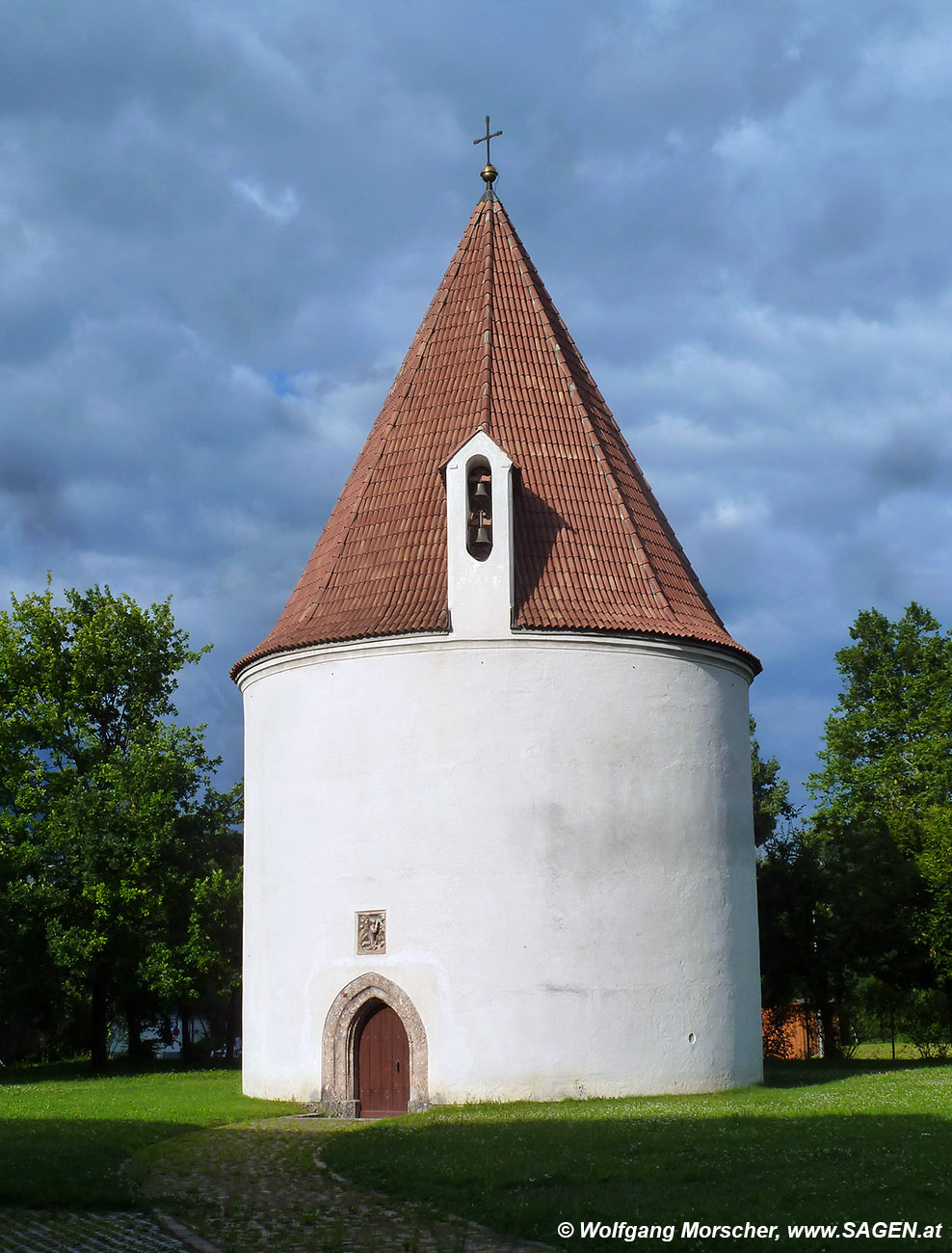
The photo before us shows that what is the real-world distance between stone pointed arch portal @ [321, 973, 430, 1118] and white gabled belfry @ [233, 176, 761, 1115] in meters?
0.03

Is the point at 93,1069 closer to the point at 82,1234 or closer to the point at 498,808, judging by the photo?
the point at 498,808

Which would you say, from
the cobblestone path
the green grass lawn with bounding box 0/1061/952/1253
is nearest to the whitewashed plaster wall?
the green grass lawn with bounding box 0/1061/952/1253

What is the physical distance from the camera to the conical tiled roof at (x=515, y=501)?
20.6 meters

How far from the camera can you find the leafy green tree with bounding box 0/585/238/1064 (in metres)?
30.8

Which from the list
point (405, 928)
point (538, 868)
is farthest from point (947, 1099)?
point (405, 928)

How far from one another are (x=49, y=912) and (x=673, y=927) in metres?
16.9

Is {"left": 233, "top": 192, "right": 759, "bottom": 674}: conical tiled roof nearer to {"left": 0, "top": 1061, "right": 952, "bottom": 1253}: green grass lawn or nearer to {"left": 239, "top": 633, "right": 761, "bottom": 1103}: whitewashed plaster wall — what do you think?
{"left": 239, "top": 633, "right": 761, "bottom": 1103}: whitewashed plaster wall

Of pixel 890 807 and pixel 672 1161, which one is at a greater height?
pixel 890 807

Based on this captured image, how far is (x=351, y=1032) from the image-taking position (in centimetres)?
1938

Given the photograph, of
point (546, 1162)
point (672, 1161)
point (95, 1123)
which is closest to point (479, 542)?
point (95, 1123)

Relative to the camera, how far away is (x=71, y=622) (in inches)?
1350

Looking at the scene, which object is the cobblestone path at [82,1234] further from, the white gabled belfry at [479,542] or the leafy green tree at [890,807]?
the leafy green tree at [890,807]

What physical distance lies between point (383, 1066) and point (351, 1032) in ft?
2.09

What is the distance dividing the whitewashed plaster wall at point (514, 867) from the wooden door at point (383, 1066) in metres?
0.56
